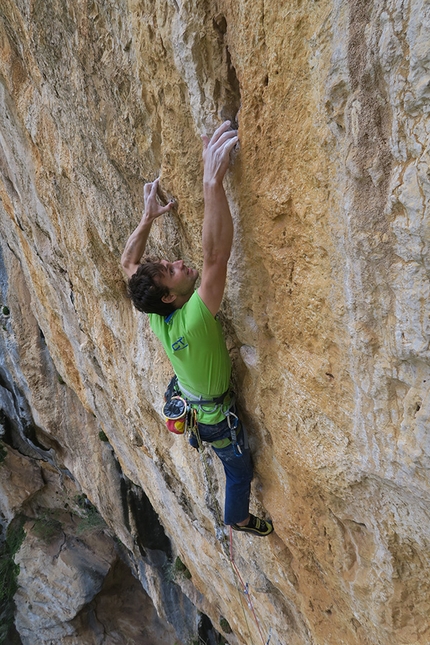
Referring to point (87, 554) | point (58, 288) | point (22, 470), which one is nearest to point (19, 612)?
point (87, 554)

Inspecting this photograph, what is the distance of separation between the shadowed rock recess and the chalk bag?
41 centimetres

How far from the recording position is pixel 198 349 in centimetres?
254

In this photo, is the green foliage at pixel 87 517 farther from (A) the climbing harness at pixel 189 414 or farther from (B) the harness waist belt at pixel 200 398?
(B) the harness waist belt at pixel 200 398

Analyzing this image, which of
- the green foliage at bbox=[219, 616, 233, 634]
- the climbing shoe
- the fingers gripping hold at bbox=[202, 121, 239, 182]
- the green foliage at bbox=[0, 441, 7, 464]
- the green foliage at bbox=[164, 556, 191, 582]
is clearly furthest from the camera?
the green foliage at bbox=[0, 441, 7, 464]

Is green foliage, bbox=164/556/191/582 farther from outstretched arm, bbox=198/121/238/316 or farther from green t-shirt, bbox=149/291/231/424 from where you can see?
outstretched arm, bbox=198/121/238/316

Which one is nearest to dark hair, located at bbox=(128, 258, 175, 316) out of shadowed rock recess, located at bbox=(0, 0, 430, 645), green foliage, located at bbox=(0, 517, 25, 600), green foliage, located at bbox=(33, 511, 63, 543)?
shadowed rock recess, located at bbox=(0, 0, 430, 645)

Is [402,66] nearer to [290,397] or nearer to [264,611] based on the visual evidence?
[290,397]

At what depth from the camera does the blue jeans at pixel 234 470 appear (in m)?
2.93

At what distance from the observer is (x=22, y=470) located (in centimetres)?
1211

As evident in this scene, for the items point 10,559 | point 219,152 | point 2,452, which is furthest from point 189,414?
point 10,559

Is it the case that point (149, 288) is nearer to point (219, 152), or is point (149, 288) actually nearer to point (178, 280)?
point (178, 280)

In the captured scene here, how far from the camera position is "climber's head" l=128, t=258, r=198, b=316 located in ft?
8.16

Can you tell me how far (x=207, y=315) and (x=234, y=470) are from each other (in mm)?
1286

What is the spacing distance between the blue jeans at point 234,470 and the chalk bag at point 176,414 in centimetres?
13
